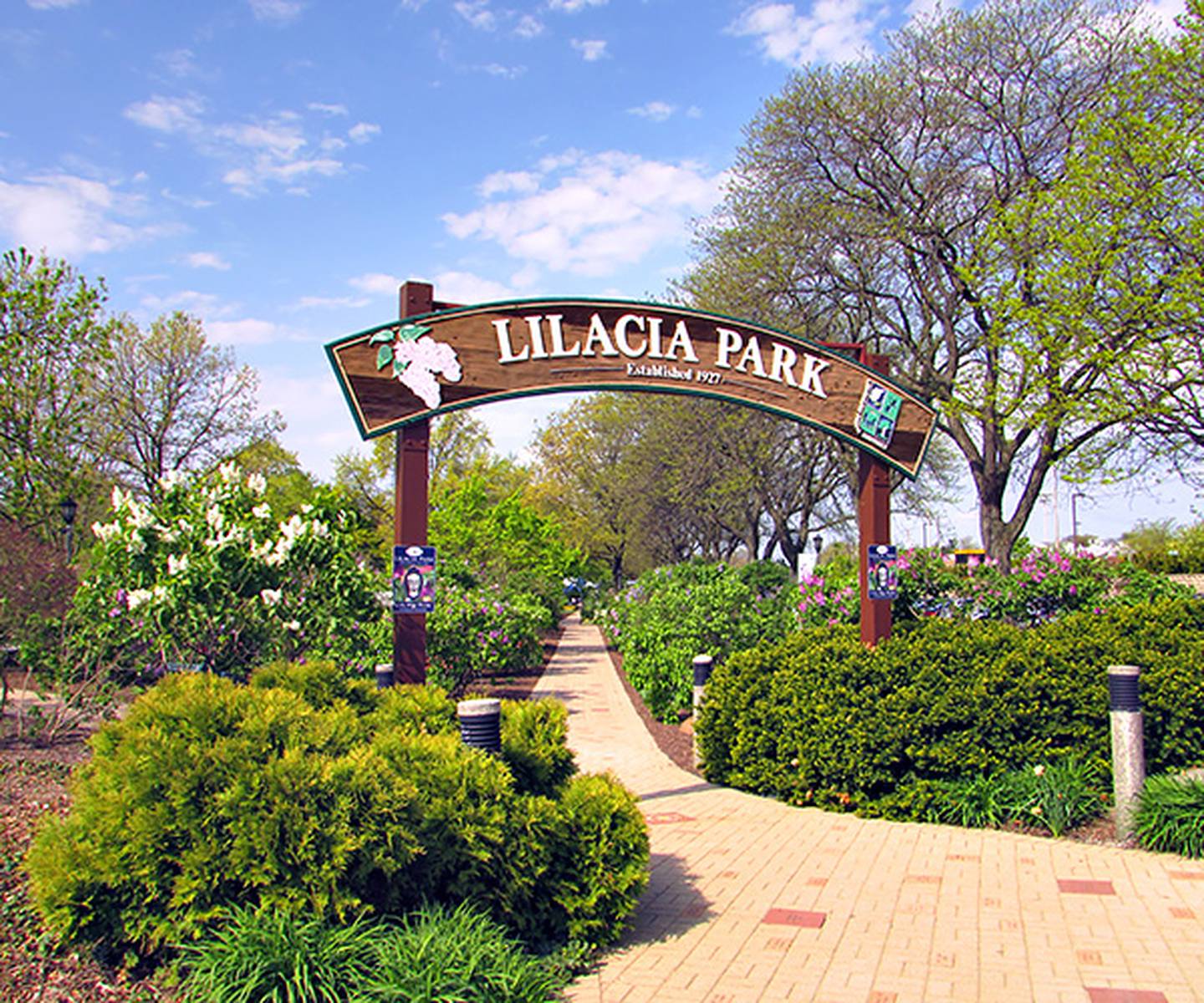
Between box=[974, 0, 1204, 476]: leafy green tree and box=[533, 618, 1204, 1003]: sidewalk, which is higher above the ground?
box=[974, 0, 1204, 476]: leafy green tree

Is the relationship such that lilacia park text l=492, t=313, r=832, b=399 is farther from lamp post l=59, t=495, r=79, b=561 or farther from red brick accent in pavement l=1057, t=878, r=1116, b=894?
lamp post l=59, t=495, r=79, b=561

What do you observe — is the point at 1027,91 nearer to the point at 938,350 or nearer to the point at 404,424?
the point at 938,350

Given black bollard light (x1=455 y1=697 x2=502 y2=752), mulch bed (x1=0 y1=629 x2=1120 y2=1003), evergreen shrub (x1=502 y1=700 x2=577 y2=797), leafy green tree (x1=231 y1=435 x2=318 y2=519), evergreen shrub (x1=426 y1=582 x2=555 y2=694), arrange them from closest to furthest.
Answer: mulch bed (x1=0 y1=629 x2=1120 y2=1003)
black bollard light (x1=455 y1=697 x2=502 y2=752)
evergreen shrub (x1=502 y1=700 x2=577 y2=797)
evergreen shrub (x1=426 y1=582 x2=555 y2=694)
leafy green tree (x1=231 y1=435 x2=318 y2=519)

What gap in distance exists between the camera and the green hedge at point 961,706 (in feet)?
23.1

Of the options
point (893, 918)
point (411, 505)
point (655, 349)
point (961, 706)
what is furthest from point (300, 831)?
point (655, 349)

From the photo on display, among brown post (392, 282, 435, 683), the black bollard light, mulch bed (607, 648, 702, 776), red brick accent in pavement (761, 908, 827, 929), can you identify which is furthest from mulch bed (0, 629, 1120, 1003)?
mulch bed (607, 648, 702, 776)

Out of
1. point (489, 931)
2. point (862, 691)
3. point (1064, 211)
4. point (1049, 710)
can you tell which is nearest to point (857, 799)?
point (862, 691)

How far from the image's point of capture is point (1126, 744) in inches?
251

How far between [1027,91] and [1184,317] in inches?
317

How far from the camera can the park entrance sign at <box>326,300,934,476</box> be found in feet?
23.7

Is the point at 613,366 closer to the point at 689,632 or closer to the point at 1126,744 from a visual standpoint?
the point at 1126,744

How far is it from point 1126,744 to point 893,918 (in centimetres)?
245

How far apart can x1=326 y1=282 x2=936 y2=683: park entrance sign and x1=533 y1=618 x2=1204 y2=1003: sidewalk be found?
2474 millimetres

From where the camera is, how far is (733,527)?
3709 cm
